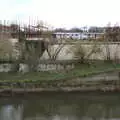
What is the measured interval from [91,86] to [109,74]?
1248 millimetres

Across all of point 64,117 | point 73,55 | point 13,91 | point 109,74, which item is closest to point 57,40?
point 73,55

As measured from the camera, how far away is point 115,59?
15.8 meters

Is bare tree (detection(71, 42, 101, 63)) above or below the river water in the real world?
above

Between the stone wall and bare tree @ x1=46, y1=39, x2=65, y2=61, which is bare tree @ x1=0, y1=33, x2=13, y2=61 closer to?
the stone wall

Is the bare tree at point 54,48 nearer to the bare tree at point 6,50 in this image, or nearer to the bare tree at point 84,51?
the bare tree at point 84,51

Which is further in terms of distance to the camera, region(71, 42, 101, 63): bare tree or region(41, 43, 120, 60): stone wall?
region(41, 43, 120, 60): stone wall

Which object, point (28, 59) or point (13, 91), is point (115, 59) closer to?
point (28, 59)

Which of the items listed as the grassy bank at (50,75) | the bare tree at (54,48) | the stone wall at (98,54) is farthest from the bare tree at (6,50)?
the bare tree at (54,48)

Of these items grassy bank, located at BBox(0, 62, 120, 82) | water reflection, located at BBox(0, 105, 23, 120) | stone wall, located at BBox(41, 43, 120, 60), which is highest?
stone wall, located at BBox(41, 43, 120, 60)

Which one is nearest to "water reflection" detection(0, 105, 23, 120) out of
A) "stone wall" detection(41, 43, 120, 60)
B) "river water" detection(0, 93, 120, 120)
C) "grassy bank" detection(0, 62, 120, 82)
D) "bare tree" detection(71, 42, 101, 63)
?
"river water" detection(0, 93, 120, 120)

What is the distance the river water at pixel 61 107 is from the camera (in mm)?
9430

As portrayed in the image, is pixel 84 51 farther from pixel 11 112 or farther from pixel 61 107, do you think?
pixel 11 112

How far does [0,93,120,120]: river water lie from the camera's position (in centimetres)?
943

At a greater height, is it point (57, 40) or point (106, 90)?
point (57, 40)
